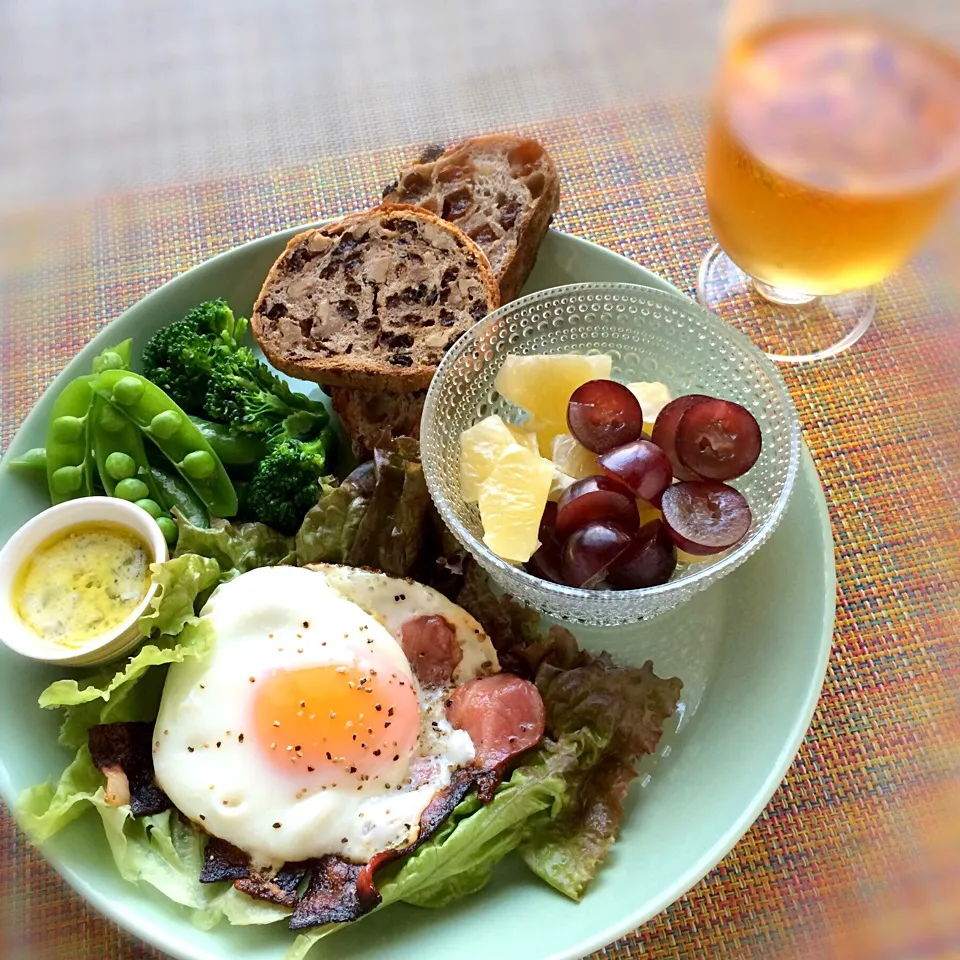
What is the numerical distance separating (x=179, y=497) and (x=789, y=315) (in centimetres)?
175

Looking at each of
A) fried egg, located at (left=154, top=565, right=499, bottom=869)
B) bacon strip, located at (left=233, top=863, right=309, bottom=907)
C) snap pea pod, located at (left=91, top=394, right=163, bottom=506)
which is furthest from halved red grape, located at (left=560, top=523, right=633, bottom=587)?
snap pea pod, located at (left=91, top=394, right=163, bottom=506)

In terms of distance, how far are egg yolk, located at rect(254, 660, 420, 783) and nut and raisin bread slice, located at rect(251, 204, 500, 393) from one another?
768 mm

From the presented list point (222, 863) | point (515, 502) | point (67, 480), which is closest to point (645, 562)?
point (515, 502)

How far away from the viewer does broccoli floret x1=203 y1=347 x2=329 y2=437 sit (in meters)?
2.32

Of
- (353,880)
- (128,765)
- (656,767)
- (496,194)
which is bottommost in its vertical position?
(656,767)

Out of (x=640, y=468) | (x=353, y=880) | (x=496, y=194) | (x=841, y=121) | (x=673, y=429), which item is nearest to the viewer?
(x=841, y=121)

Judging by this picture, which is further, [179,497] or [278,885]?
[179,497]

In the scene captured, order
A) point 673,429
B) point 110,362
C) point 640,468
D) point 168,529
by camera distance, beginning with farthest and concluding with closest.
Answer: point 110,362 → point 168,529 → point 673,429 → point 640,468

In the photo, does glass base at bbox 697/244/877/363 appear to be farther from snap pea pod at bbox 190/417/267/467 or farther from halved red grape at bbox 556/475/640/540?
snap pea pod at bbox 190/417/267/467

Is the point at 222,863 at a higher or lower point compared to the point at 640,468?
lower

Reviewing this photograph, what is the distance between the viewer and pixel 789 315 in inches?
104

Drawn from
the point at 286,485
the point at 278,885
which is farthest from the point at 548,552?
the point at 278,885

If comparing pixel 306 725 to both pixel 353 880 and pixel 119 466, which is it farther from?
pixel 119 466

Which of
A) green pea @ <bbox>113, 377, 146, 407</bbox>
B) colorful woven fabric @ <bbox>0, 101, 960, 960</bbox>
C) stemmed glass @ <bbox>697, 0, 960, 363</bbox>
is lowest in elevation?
colorful woven fabric @ <bbox>0, 101, 960, 960</bbox>
